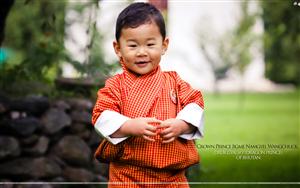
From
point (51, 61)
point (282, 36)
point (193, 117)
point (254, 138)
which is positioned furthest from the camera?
point (282, 36)

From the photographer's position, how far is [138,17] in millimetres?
2457

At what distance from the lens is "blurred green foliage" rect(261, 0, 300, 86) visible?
230 inches

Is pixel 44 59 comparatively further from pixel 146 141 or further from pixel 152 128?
pixel 152 128

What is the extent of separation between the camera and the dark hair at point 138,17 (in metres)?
2.45

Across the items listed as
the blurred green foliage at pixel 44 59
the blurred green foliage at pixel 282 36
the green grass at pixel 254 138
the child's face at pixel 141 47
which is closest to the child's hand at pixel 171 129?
the child's face at pixel 141 47

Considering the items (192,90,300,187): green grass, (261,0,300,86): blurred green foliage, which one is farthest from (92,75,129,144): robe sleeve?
(261,0,300,86): blurred green foliage

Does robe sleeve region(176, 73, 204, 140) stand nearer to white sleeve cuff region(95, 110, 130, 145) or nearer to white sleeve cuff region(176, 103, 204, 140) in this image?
white sleeve cuff region(176, 103, 204, 140)

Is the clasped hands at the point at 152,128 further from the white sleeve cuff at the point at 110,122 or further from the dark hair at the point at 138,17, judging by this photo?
the dark hair at the point at 138,17

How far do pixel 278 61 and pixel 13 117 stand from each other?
10960 mm

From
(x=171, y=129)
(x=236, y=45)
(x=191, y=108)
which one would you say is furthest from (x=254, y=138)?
(x=171, y=129)

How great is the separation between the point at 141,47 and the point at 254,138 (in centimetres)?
572

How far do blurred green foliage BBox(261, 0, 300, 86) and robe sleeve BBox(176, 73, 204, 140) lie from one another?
6.84 feet

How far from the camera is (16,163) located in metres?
4.47

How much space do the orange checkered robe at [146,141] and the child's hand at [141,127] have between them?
9cm
